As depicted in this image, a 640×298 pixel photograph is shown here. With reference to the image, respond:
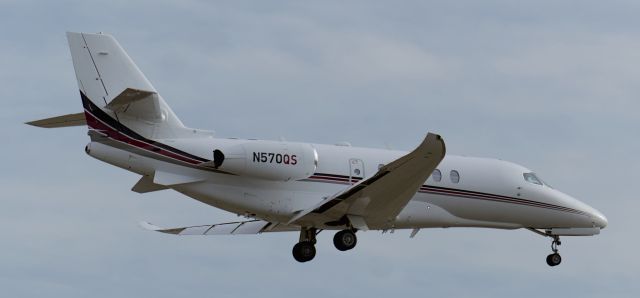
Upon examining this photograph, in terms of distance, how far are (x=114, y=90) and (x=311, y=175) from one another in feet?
15.9

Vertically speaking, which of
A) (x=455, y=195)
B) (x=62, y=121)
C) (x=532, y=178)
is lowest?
(x=62, y=121)

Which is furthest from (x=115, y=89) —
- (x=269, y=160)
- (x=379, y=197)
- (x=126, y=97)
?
(x=379, y=197)

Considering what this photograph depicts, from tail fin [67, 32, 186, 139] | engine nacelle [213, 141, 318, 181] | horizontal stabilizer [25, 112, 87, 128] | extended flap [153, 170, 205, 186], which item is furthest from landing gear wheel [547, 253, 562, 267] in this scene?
horizontal stabilizer [25, 112, 87, 128]

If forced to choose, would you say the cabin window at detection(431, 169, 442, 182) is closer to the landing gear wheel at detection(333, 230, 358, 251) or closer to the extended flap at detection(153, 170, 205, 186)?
the landing gear wheel at detection(333, 230, 358, 251)

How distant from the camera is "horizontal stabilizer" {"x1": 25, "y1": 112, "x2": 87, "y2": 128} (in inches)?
1062

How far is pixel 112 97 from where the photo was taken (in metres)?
26.7

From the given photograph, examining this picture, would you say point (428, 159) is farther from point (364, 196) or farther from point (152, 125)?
point (152, 125)

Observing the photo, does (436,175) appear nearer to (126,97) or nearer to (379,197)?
(379,197)

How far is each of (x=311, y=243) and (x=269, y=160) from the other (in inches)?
114

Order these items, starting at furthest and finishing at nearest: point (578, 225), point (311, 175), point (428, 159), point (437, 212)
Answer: point (578, 225), point (437, 212), point (311, 175), point (428, 159)

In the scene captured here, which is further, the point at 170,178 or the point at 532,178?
the point at 532,178

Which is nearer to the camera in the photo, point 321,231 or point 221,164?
point 221,164

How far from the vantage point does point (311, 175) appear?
28094 mm

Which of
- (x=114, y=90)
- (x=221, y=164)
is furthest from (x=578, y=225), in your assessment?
(x=114, y=90)
